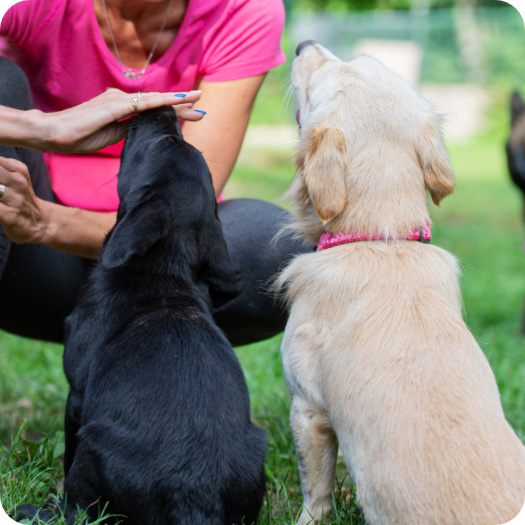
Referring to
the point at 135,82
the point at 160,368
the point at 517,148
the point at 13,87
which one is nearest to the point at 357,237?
the point at 160,368

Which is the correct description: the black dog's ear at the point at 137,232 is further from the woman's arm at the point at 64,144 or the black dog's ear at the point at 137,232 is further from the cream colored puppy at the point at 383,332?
the cream colored puppy at the point at 383,332

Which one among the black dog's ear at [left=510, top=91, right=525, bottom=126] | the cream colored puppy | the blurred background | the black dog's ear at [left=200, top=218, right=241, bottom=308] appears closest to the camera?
the cream colored puppy

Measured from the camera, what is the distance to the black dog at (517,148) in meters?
5.79

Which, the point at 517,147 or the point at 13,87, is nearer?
the point at 13,87

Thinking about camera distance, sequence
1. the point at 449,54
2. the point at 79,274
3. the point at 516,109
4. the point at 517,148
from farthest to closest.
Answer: the point at 449,54 < the point at 516,109 < the point at 517,148 < the point at 79,274

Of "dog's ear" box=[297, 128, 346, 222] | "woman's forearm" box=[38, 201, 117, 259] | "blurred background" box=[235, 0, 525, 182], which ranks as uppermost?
"dog's ear" box=[297, 128, 346, 222]

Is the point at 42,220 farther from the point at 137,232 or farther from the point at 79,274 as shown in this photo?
the point at 137,232

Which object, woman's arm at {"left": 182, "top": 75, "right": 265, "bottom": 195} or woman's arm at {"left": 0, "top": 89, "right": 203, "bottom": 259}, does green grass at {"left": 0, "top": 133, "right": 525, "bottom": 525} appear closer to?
woman's arm at {"left": 0, "top": 89, "right": 203, "bottom": 259}

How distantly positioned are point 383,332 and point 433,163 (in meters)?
0.67

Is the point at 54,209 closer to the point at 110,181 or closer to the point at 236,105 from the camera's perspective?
the point at 110,181

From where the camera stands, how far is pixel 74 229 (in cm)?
274

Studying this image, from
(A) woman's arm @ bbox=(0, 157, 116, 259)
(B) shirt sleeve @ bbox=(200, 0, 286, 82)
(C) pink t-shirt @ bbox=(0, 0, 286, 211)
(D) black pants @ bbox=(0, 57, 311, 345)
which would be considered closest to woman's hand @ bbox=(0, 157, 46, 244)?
(A) woman's arm @ bbox=(0, 157, 116, 259)

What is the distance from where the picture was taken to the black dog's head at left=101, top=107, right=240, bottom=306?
2.15m

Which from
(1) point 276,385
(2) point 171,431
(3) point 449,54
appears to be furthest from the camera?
(3) point 449,54
